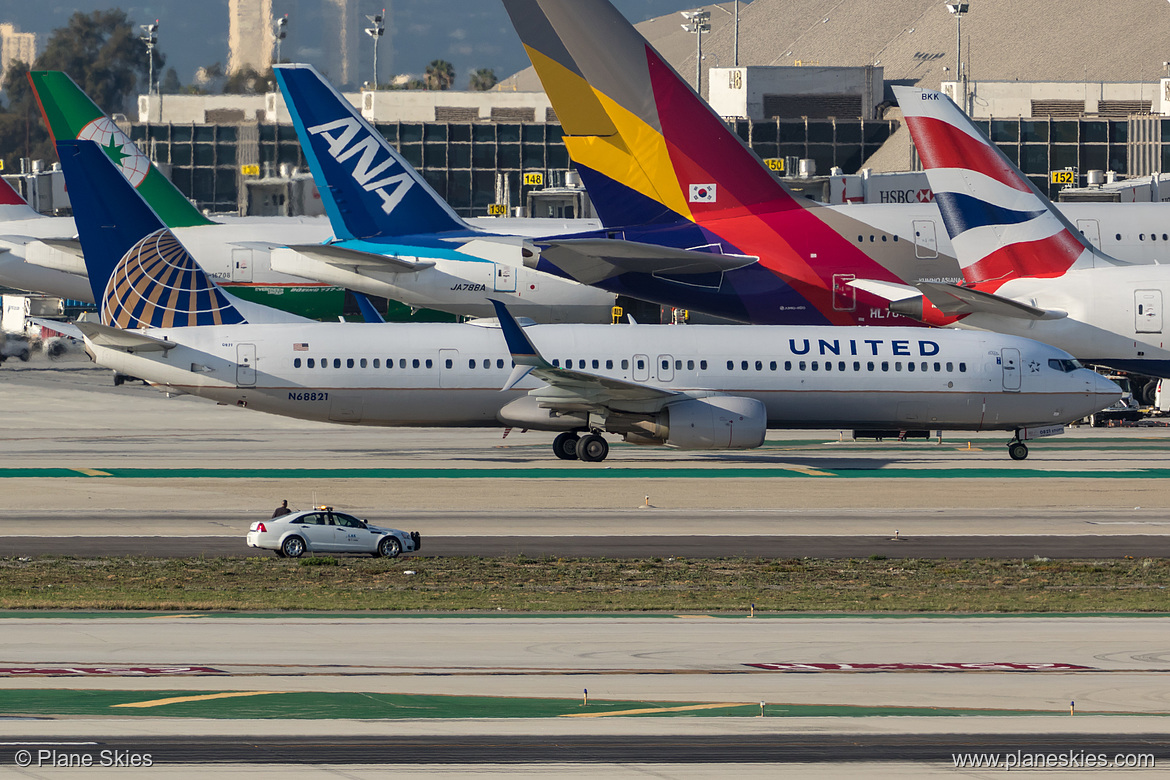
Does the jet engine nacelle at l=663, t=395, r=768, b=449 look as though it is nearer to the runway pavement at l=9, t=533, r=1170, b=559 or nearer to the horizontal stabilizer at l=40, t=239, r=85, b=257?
the runway pavement at l=9, t=533, r=1170, b=559

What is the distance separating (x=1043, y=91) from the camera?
146 m

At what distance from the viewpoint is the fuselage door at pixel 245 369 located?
147ft

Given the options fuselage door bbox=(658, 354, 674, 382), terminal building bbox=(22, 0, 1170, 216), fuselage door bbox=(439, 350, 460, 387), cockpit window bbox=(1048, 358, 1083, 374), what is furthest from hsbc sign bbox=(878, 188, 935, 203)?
fuselage door bbox=(439, 350, 460, 387)

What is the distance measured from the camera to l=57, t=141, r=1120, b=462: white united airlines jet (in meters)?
44.9

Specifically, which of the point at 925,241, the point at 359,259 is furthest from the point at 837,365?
the point at 359,259

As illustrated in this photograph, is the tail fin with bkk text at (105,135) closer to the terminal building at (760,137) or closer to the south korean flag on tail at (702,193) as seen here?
the south korean flag on tail at (702,193)

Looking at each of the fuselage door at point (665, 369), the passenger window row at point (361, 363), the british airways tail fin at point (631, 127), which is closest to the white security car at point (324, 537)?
the passenger window row at point (361, 363)

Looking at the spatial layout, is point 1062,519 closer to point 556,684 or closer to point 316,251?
point 556,684

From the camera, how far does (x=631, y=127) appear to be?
4969 centimetres

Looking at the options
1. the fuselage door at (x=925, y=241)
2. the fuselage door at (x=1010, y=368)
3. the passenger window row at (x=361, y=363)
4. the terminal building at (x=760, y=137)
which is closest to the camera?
the passenger window row at (x=361, y=363)

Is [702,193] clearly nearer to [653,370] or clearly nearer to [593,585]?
[653,370]

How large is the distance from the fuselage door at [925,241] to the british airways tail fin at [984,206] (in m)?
1.89

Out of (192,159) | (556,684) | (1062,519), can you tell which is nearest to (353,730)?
(556,684)

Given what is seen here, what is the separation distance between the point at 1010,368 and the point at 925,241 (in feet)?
22.6
